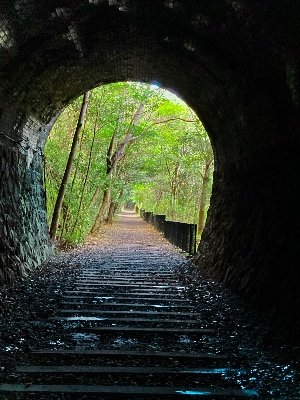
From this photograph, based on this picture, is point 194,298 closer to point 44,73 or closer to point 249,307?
point 249,307

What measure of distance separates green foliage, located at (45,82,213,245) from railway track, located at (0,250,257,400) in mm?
6944

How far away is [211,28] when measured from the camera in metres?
5.37

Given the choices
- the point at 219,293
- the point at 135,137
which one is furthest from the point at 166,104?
the point at 219,293

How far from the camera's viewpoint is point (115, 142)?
77.5ft

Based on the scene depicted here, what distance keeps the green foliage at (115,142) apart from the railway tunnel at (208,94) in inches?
164

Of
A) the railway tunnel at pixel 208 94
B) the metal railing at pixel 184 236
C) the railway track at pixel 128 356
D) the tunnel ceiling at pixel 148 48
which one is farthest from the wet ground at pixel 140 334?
the metal railing at pixel 184 236

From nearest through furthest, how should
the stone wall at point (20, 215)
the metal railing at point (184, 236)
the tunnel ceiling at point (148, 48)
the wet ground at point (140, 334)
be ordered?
1. the wet ground at point (140, 334)
2. the tunnel ceiling at point (148, 48)
3. the stone wall at point (20, 215)
4. the metal railing at point (184, 236)

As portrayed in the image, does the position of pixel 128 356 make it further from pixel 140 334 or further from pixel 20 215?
pixel 20 215

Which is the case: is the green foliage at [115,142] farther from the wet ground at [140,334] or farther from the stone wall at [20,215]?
the wet ground at [140,334]

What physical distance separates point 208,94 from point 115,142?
1634cm

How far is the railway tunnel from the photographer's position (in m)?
4.78

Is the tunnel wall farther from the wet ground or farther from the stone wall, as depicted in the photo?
the wet ground

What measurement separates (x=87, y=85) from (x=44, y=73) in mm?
1950

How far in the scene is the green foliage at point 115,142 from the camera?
43.6 feet
